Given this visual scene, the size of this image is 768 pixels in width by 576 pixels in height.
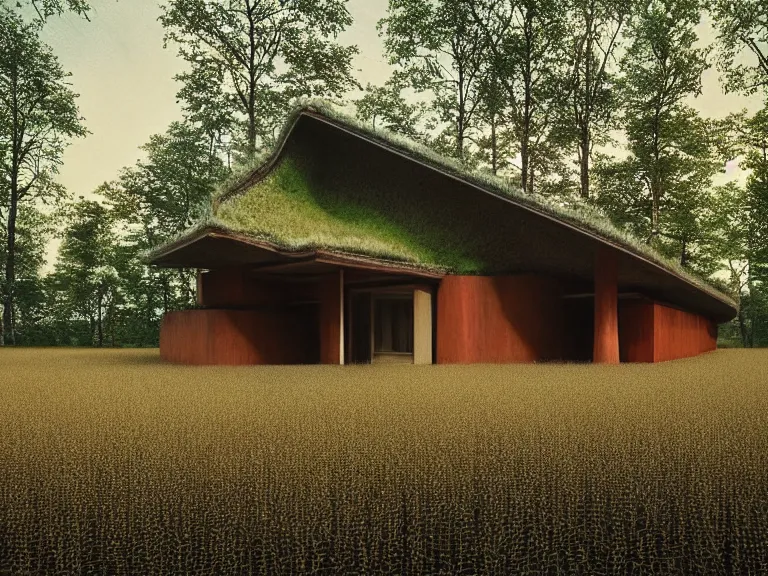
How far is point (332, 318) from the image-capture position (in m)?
11.6

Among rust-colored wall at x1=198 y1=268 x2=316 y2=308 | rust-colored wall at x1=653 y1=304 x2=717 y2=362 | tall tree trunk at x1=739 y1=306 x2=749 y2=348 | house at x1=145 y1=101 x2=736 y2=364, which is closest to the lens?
house at x1=145 y1=101 x2=736 y2=364

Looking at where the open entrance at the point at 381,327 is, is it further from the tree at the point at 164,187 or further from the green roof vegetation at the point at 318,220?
the tree at the point at 164,187

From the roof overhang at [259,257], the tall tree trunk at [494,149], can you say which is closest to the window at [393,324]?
the roof overhang at [259,257]

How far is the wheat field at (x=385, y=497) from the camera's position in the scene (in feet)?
8.07

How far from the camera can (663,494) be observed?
2723mm

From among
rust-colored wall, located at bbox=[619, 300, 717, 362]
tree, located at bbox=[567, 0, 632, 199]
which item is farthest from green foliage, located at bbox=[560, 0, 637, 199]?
rust-colored wall, located at bbox=[619, 300, 717, 362]

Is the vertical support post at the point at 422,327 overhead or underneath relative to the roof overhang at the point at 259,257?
underneath

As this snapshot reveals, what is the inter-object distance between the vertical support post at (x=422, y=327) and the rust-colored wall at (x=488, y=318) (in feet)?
0.72

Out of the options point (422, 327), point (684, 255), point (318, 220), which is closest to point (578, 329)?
point (422, 327)

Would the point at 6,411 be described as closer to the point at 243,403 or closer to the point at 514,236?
the point at 243,403

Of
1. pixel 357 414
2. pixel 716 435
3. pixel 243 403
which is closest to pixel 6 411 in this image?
pixel 243 403

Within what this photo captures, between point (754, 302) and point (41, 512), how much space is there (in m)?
43.2

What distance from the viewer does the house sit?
11406 mm

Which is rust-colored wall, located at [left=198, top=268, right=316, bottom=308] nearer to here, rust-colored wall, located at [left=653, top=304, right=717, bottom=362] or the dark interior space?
the dark interior space
